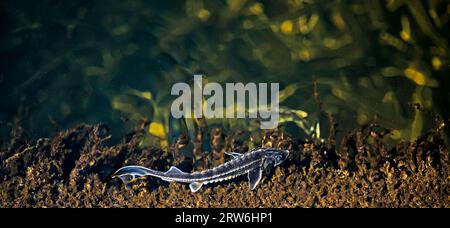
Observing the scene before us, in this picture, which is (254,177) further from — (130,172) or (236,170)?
(130,172)

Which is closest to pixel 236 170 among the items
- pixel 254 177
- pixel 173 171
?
pixel 254 177

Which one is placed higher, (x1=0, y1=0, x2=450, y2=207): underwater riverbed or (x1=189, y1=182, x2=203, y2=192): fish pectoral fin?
(x1=0, y1=0, x2=450, y2=207): underwater riverbed

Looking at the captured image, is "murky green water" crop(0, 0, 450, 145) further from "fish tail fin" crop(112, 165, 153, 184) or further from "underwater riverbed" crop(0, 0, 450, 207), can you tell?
"fish tail fin" crop(112, 165, 153, 184)

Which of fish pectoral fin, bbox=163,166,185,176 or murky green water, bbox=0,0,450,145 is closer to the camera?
fish pectoral fin, bbox=163,166,185,176

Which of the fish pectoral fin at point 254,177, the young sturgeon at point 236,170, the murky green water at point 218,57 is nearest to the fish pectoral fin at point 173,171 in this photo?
the young sturgeon at point 236,170

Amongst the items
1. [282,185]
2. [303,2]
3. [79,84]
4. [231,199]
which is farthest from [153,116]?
[303,2]

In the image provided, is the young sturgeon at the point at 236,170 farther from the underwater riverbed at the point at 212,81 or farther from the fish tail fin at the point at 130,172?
the underwater riverbed at the point at 212,81

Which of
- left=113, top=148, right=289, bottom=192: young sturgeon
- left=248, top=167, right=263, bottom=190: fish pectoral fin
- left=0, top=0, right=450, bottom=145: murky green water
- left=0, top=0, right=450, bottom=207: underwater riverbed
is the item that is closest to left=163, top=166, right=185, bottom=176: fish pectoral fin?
left=113, top=148, right=289, bottom=192: young sturgeon
